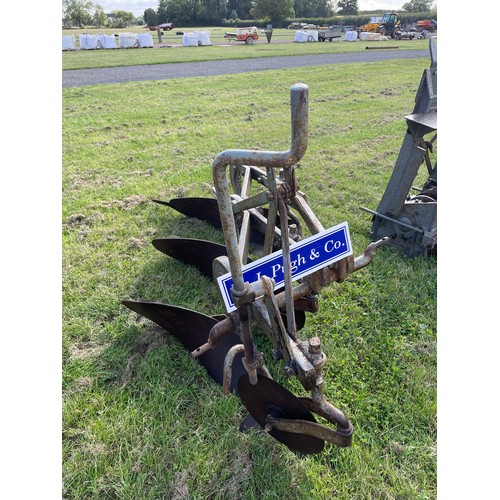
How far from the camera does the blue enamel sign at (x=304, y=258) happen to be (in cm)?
182

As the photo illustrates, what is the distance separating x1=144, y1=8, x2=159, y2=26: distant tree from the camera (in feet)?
159

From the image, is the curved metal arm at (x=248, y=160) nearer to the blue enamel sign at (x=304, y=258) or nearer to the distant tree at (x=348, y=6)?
the blue enamel sign at (x=304, y=258)

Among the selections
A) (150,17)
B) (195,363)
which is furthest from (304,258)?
(150,17)

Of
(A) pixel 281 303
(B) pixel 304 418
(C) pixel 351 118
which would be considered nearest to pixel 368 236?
(A) pixel 281 303

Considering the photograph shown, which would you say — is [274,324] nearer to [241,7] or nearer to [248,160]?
[248,160]

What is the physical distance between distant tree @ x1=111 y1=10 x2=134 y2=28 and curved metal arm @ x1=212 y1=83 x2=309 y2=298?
57873 millimetres

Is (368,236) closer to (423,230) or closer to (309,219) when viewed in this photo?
(423,230)

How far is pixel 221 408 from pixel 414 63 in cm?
1790

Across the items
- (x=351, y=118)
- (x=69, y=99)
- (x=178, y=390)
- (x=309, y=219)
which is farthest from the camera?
(x=69, y=99)

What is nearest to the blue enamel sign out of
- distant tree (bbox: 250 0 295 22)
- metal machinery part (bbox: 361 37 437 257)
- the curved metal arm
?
the curved metal arm

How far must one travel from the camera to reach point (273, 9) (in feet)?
180

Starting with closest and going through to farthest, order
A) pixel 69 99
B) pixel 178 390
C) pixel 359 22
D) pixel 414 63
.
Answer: pixel 178 390 → pixel 69 99 → pixel 414 63 → pixel 359 22

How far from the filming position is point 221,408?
2.30 meters

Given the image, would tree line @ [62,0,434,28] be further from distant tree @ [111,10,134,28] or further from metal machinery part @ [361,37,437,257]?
metal machinery part @ [361,37,437,257]
